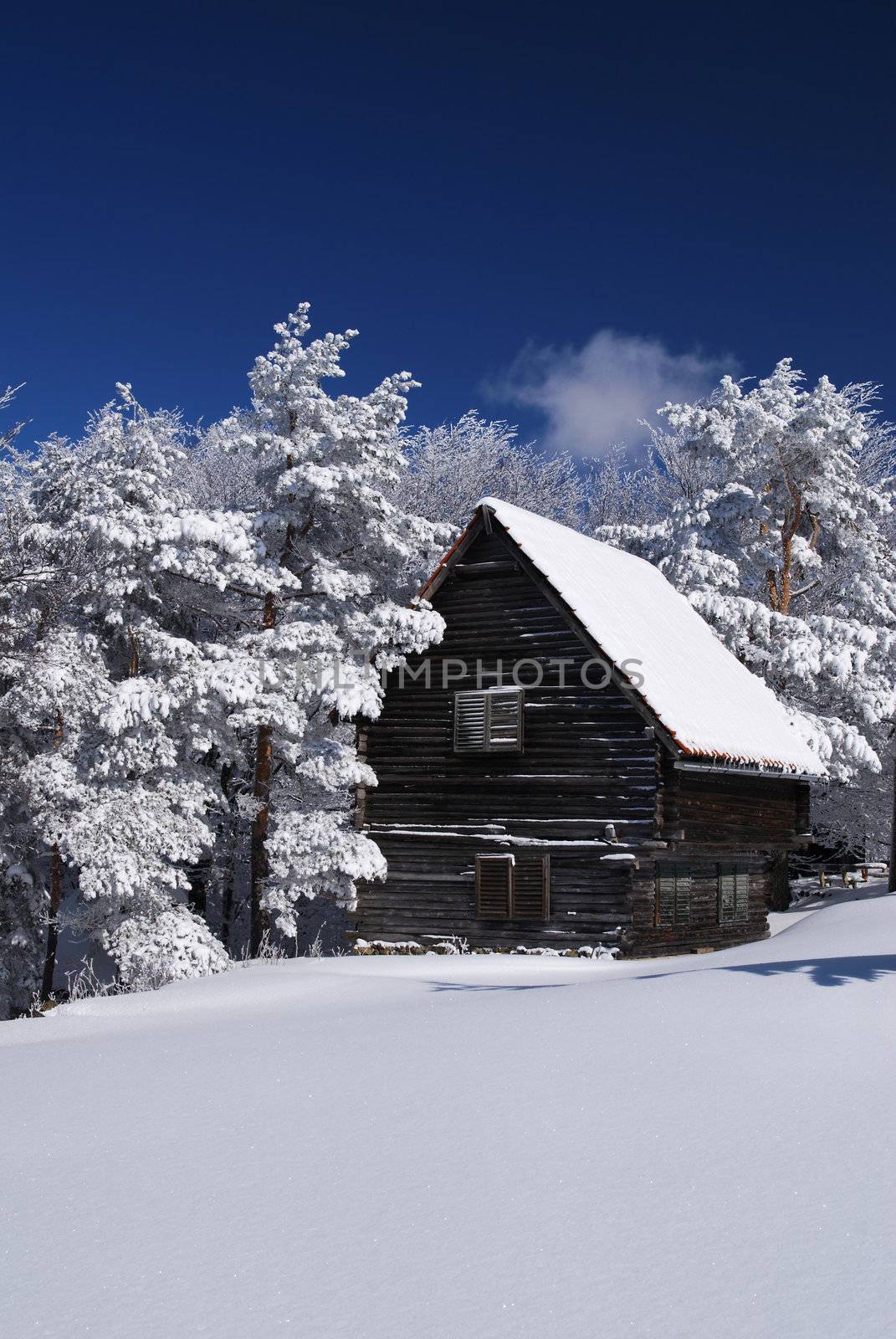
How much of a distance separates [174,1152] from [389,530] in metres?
17.9

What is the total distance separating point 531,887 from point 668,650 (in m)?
5.76

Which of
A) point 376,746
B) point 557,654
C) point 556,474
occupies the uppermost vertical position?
point 556,474

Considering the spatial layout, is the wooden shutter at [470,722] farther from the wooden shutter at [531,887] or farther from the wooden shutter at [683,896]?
the wooden shutter at [683,896]

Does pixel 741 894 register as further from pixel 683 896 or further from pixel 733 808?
pixel 683 896

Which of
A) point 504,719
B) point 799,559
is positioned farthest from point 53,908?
point 799,559

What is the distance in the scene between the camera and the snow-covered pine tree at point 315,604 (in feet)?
68.9

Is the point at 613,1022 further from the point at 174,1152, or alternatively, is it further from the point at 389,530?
the point at 389,530

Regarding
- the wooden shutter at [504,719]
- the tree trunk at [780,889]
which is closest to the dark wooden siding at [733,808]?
the wooden shutter at [504,719]

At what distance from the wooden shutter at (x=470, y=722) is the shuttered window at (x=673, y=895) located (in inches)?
167

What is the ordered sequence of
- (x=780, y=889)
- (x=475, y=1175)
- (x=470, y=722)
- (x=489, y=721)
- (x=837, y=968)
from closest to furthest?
1. (x=475, y=1175)
2. (x=837, y=968)
3. (x=489, y=721)
4. (x=470, y=722)
5. (x=780, y=889)

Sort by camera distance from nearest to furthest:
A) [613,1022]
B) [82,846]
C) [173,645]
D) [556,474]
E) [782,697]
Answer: [613,1022] → [82,846] → [173,645] → [782,697] → [556,474]

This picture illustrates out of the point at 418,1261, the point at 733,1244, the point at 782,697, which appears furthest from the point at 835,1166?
the point at 782,697

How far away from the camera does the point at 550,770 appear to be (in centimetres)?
2153

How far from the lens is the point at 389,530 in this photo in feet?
75.0
